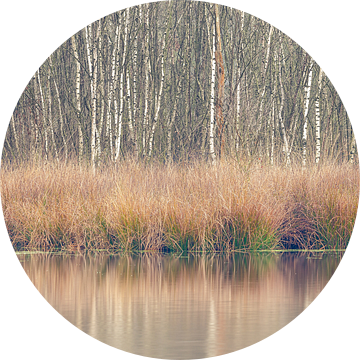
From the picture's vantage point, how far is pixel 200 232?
8.16 meters

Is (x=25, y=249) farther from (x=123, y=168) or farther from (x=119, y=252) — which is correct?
(x=123, y=168)

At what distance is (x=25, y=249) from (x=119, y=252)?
147 centimetres

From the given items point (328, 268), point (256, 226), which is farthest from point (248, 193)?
point (328, 268)

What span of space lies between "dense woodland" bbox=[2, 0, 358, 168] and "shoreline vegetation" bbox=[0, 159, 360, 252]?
4162 millimetres

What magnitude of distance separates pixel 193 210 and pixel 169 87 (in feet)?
25.0

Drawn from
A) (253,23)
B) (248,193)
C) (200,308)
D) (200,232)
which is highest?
(253,23)

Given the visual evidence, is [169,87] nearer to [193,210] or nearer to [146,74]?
[146,74]

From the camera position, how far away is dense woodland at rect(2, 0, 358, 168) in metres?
13.9

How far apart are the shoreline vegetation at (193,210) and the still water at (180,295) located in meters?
0.34

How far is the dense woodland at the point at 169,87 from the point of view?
45.7 feet

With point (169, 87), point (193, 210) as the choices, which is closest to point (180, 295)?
point (193, 210)

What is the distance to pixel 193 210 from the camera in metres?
8.32

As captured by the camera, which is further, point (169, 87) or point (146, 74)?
point (169, 87)

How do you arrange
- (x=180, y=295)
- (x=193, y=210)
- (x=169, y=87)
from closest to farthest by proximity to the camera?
(x=180, y=295) < (x=193, y=210) < (x=169, y=87)
